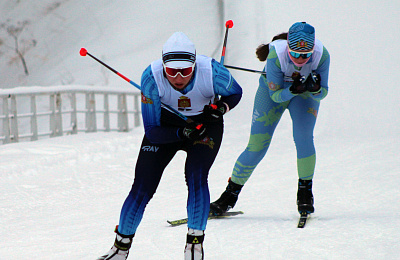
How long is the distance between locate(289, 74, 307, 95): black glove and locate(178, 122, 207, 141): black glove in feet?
3.54

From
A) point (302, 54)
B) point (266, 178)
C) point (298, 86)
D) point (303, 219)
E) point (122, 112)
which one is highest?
point (302, 54)

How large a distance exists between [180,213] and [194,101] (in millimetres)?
1986

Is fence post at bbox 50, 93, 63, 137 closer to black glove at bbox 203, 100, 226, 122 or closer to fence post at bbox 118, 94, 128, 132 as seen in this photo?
fence post at bbox 118, 94, 128, 132

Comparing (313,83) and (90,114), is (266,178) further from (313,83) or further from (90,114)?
(90,114)

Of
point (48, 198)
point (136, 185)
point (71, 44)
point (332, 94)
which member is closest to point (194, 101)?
point (136, 185)

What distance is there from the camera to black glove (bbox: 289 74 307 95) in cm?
395

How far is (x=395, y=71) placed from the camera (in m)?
13.7

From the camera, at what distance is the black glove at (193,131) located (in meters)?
3.15

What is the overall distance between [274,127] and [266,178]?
2.15 m

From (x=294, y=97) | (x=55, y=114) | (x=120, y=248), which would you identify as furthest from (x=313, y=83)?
(x=55, y=114)

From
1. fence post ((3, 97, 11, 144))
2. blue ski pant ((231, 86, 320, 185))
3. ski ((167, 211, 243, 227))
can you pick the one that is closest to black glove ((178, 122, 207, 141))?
blue ski pant ((231, 86, 320, 185))

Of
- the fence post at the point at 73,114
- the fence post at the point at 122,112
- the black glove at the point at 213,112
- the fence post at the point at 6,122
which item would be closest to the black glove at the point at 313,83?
the black glove at the point at 213,112

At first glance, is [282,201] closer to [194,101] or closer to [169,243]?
[169,243]

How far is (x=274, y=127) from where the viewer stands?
4.55 meters
